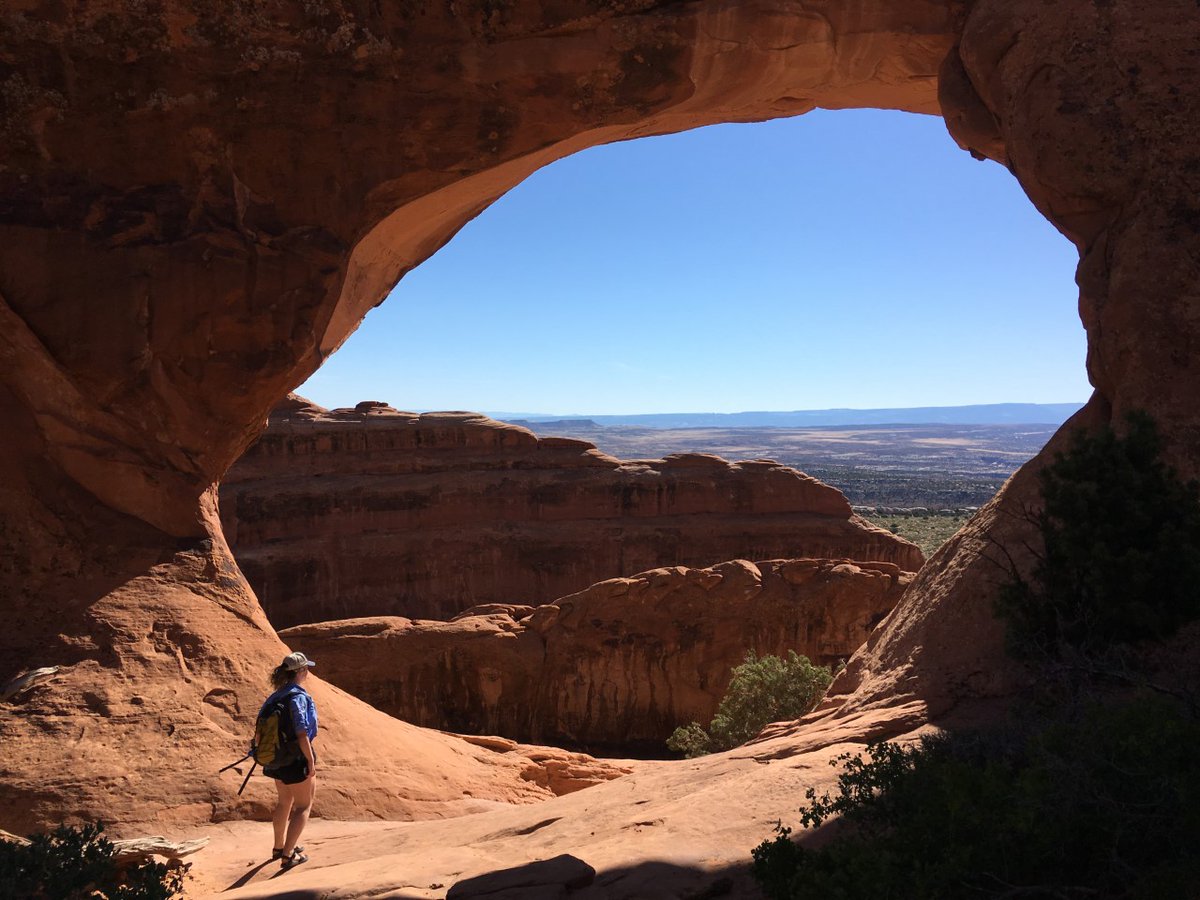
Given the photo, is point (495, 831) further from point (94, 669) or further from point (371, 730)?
point (94, 669)

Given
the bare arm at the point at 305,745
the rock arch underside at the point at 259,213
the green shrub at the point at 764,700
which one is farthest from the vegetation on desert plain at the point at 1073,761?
the green shrub at the point at 764,700

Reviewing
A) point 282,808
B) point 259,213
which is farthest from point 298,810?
point 259,213

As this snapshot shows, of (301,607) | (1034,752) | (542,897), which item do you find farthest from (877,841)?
(301,607)

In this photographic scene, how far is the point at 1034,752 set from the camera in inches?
187

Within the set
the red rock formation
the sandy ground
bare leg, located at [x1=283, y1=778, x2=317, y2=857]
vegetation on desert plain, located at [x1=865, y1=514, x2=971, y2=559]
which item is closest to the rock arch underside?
the sandy ground

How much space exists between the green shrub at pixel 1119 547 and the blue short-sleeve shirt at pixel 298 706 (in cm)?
578

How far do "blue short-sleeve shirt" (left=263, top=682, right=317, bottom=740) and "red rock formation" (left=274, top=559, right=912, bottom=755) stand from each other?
11173mm

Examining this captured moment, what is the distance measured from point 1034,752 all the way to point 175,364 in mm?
10032

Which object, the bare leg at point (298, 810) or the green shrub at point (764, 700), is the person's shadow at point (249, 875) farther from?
the green shrub at point (764, 700)

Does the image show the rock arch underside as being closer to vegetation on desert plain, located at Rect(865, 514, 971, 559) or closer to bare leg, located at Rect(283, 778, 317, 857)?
bare leg, located at Rect(283, 778, 317, 857)

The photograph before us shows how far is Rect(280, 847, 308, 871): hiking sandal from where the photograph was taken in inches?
304

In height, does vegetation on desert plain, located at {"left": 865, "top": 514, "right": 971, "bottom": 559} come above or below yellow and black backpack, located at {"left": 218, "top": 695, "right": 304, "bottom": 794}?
below

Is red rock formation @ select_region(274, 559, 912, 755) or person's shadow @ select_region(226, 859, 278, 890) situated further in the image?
red rock formation @ select_region(274, 559, 912, 755)

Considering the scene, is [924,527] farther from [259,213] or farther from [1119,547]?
[1119,547]
